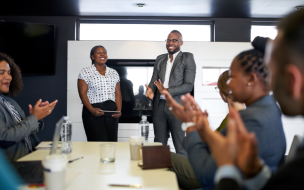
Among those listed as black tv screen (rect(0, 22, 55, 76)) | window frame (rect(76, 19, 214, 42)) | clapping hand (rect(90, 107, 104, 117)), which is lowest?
clapping hand (rect(90, 107, 104, 117))

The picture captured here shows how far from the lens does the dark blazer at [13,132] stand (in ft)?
5.36

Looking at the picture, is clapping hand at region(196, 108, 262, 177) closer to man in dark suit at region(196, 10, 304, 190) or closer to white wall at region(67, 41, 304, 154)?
man in dark suit at region(196, 10, 304, 190)

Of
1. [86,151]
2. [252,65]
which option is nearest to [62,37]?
[86,151]

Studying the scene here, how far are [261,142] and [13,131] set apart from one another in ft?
4.70

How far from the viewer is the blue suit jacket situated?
103 cm

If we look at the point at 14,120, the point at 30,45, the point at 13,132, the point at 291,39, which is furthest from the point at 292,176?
the point at 30,45

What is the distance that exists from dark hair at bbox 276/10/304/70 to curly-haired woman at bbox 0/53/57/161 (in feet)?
5.15

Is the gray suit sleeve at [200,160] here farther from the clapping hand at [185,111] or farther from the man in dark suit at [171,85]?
the man in dark suit at [171,85]

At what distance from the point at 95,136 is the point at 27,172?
1.60 metres

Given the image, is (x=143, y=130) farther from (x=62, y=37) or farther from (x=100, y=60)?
(x=62, y=37)

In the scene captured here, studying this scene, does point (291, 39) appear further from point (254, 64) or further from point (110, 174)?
point (110, 174)

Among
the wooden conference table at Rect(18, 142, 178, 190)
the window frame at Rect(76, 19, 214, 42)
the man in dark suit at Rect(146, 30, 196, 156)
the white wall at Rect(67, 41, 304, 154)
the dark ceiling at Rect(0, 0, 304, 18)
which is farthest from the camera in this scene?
the window frame at Rect(76, 19, 214, 42)

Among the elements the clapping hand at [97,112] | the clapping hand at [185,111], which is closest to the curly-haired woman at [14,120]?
the clapping hand at [97,112]

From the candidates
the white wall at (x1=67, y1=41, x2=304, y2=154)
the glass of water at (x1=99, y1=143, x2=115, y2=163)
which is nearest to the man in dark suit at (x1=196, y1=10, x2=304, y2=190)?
the glass of water at (x1=99, y1=143, x2=115, y2=163)
